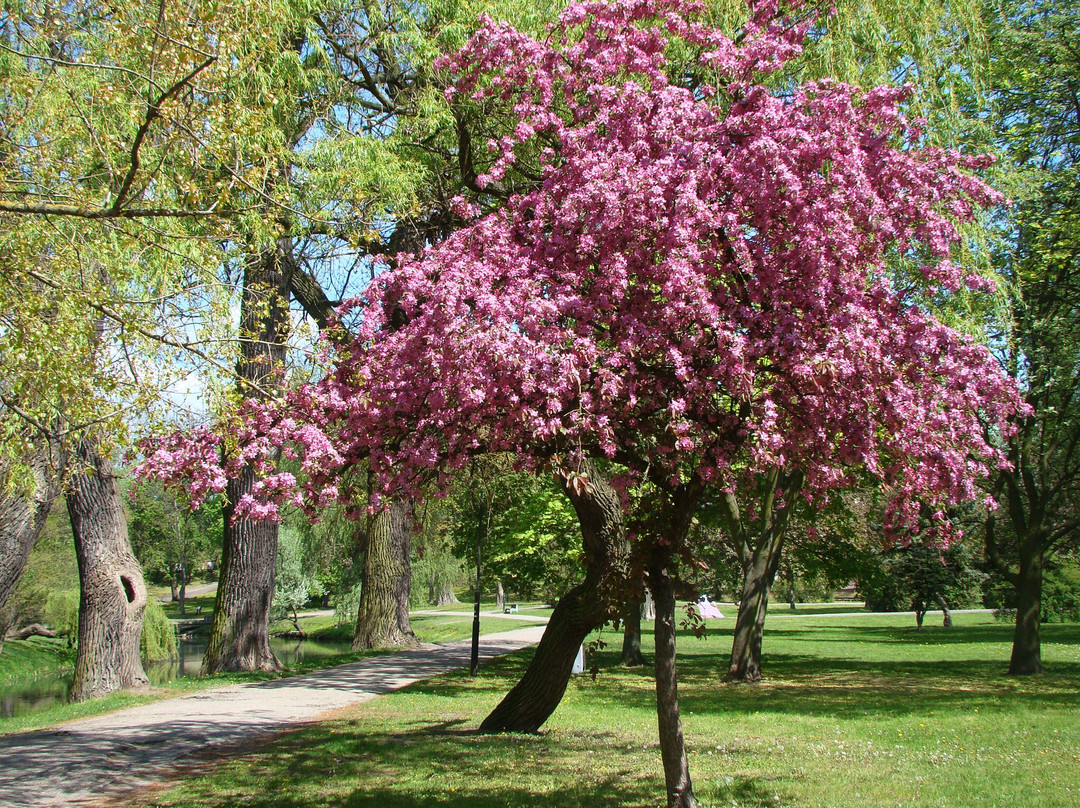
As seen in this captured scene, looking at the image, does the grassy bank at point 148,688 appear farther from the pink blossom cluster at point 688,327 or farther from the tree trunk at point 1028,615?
the tree trunk at point 1028,615

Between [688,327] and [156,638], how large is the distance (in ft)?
73.5

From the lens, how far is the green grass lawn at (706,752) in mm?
6352

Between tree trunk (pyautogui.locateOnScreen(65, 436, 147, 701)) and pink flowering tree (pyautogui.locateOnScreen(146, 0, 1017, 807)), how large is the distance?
9.13m

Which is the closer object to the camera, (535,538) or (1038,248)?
(1038,248)

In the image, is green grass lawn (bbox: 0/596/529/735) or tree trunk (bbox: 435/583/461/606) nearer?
green grass lawn (bbox: 0/596/529/735)

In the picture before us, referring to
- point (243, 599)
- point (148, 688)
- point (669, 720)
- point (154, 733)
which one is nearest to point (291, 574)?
point (243, 599)

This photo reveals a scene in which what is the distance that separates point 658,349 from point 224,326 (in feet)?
13.5

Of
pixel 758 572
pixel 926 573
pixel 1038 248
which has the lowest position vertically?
pixel 926 573

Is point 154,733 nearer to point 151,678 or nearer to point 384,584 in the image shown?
point 384,584

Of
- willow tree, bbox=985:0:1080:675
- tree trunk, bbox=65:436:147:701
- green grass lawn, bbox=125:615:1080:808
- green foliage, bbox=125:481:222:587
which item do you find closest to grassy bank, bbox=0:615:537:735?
tree trunk, bbox=65:436:147:701

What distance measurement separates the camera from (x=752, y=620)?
15547 millimetres

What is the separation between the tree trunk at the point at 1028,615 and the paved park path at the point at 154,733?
1120 cm

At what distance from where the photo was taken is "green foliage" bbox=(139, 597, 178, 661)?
73.4ft

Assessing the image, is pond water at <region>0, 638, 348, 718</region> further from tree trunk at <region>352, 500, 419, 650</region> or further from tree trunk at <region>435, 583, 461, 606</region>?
tree trunk at <region>435, 583, 461, 606</region>
